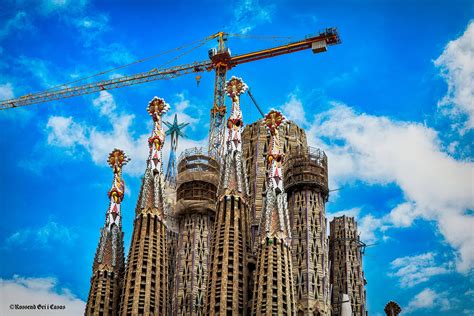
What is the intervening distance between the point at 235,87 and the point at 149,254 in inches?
573

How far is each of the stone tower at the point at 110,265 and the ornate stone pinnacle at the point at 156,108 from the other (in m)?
5.88

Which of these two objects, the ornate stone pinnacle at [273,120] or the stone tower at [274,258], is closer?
the stone tower at [274,258]

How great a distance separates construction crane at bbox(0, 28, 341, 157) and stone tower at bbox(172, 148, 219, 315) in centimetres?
738

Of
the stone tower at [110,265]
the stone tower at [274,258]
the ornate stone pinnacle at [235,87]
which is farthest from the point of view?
the ornate stone pinnacle at [235,87]

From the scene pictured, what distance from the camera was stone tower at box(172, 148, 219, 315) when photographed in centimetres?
6166

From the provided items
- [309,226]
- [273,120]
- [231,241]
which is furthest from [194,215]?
[231,241]

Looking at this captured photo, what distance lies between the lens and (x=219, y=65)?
79562mm

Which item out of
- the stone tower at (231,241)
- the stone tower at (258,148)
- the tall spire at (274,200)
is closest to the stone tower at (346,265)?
the stone tower at (258,148)

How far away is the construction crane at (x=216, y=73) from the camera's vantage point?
245 ft

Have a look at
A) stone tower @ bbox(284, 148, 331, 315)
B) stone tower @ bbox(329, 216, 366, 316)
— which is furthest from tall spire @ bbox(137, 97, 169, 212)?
stone tower @ bbox(329, 216, 366, 316)

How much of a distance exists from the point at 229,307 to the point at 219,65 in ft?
119

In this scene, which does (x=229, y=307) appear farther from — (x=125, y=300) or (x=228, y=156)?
(x=228, y=156)

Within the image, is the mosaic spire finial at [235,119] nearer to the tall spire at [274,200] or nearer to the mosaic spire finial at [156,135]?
the tall spire at [274,200]

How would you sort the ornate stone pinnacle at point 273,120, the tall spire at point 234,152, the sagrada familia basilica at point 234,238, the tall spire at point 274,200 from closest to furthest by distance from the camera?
the sagrada familia basilica at point 234,238
the tall spire at point 274,200
the tall spire at point 234,152
the ornate stone pinnacle at point 273,120
